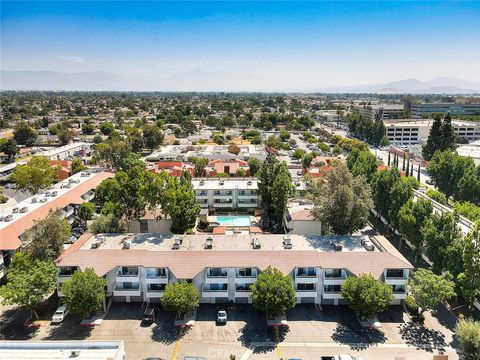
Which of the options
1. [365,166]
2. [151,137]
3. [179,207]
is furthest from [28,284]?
[151,137]

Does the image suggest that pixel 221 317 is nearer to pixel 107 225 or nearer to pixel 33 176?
pixel 107 225

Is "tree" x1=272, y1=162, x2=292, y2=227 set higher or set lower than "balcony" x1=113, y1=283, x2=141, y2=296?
higher

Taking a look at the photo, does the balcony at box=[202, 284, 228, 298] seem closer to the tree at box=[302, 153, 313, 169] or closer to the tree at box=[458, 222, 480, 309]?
the tree at box=[458, 222, 480, 309]

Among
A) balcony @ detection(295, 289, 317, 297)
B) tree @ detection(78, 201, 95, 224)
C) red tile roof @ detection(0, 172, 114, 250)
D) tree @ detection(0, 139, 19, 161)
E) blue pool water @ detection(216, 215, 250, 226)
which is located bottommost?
balcony @ detection(295, 289, 317, 297)

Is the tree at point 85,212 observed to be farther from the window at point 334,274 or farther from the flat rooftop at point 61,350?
the window at point 334,274

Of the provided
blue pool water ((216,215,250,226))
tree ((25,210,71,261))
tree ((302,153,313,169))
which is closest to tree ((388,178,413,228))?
blue pool water ((216,215,250,226))

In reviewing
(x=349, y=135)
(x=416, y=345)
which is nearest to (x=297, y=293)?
(x=416, y=345)
